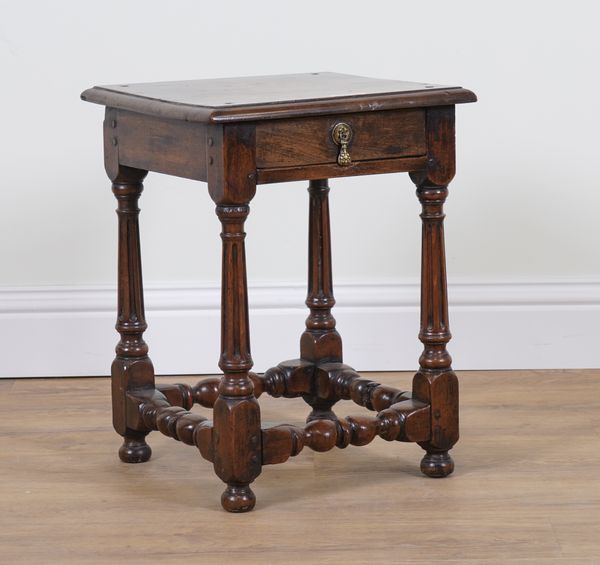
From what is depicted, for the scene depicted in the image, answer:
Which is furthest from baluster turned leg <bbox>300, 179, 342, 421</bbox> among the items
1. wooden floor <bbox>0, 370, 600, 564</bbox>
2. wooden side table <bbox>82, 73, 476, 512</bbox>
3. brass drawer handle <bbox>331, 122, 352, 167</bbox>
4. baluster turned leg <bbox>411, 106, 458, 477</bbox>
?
brass drawer handle <bbox>331, 122, 352, 167</bbox>

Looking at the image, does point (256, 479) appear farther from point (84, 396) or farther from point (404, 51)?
point (404, 51)

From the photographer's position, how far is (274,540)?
193 centimetres

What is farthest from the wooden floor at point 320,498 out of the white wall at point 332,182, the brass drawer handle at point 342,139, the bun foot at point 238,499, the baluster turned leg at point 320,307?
the brass drawer handle at point 342,139

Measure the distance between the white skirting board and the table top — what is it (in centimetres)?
70

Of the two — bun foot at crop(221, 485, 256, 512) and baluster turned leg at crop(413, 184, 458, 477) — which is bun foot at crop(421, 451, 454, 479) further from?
bun foot at crop(221, 485, 256, 512)

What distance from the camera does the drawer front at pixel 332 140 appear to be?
6.38 feet

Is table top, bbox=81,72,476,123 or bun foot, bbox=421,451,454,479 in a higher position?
table top, bbox=81,72,476,123

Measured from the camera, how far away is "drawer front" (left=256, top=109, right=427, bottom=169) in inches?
76.5

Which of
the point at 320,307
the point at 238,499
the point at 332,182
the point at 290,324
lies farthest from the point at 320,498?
the point at 332,182

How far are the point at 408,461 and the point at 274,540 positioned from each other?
0.42 metres

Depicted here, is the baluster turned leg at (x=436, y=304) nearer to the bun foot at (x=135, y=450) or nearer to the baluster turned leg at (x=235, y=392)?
A: the baluster turned leg at (x=235, y=392)

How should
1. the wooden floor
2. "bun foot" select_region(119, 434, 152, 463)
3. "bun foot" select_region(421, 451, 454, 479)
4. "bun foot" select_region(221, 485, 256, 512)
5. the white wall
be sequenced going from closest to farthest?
the wooden floor
"bun foot" select_region(221, 485, 256, 512)
"bun foot" select_region(421, 451, 454, 479)
"bun foot" select_region(119, 434, 152, 463)
the white wall

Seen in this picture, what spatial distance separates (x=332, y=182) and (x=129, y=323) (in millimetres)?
721

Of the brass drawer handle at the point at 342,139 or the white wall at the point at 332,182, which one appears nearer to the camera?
the brass drawer handle at the point at 342,139
